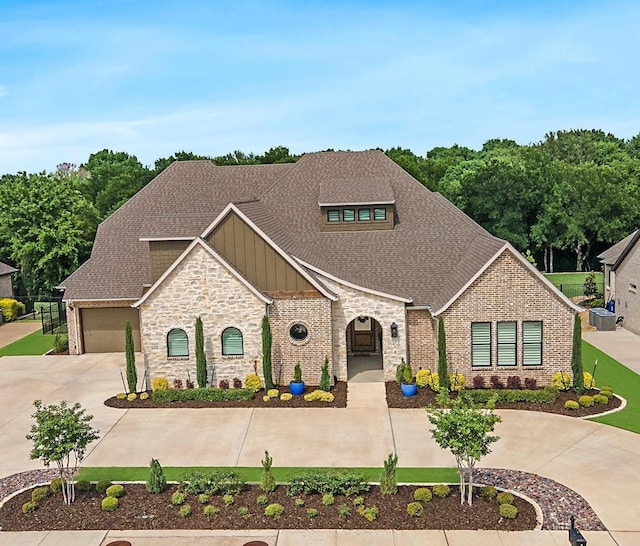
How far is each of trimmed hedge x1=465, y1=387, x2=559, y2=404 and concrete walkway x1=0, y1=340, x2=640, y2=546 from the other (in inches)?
32.4

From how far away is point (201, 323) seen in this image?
24.8 m

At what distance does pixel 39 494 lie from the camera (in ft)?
52.8

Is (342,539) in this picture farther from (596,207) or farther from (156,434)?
(596,207)

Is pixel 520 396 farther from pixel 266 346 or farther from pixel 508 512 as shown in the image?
pixel 266 346

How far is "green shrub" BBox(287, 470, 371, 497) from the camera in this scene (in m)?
15.8

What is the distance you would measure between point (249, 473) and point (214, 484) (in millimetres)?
1752

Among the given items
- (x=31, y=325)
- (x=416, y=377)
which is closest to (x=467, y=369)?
(x=416, y=377)

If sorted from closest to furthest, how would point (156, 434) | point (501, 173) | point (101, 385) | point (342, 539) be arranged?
1. point (342, 539)
2. point (156, 434)
3. point (101, 385)
4. point (501, 173)

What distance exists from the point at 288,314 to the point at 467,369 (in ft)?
23.5

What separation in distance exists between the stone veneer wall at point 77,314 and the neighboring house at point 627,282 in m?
25.6

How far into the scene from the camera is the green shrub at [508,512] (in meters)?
14.5

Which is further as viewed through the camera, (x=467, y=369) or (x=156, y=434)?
(x=467, y=369)

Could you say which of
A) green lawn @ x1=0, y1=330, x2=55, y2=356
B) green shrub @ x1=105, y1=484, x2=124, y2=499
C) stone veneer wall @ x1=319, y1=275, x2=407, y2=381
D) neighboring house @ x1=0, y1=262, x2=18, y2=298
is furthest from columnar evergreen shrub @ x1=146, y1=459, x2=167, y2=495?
neighboring house @ x1=0, y1=262, x2=18, y2=298

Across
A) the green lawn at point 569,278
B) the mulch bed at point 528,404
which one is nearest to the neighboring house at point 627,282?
the mulch bed at point 528,404
